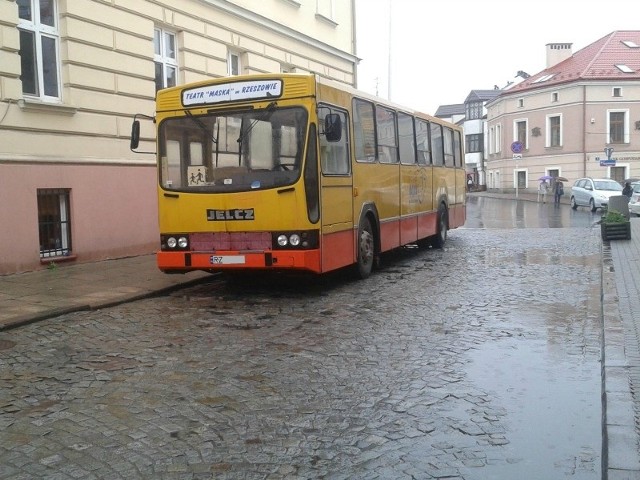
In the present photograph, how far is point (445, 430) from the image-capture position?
4.69 m

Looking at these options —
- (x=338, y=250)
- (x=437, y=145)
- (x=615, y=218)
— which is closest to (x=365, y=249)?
(x=338, y=250)

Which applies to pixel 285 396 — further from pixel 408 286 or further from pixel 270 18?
pixel 270 18

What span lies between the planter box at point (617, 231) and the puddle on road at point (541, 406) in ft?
36.0

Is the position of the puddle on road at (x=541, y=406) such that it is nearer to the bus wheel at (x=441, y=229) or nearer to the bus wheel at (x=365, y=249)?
the bus wheel at (x=365, y=249)

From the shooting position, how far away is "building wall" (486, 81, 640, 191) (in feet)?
165

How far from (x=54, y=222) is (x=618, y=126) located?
46.7m

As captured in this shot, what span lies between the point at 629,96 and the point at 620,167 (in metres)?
4.98

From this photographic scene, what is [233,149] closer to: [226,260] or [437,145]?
[226,260]

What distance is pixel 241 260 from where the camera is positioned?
9797 mm

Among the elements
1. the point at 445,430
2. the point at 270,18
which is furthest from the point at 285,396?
the point at 270,18

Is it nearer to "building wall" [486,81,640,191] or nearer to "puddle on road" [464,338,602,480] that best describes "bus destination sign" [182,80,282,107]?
"puddle on road" [464,338,602,480]

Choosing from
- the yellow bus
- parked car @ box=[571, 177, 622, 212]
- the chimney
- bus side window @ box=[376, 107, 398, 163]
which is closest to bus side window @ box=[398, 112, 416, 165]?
bus side window @ box=[376, 107, 398, 163]

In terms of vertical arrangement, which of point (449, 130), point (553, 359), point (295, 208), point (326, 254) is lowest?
point (553, 359)

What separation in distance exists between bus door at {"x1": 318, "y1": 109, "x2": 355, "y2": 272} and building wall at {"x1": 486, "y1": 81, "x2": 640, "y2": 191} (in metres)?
44.6
